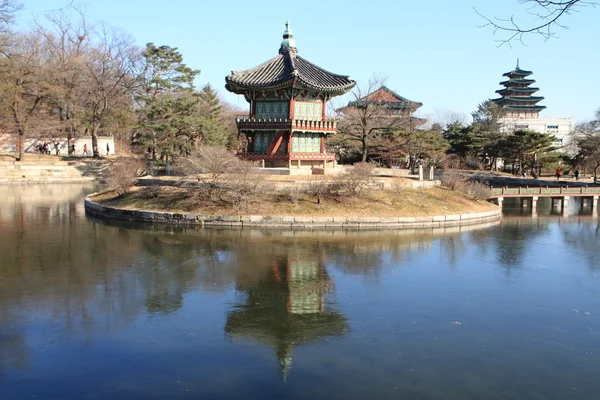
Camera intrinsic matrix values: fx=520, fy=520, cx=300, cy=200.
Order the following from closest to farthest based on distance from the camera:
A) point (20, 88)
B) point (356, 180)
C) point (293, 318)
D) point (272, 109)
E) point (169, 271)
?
1. point (293, 318)
2. point (169, 271)
3. point (356, 180)
4. point (272, 109)
5. point (20, 88)

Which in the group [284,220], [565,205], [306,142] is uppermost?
[306,142]

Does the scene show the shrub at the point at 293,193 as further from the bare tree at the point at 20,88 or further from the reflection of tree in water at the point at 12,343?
the bare tree at the point at 20,88

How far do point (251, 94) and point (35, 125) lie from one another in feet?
87.7

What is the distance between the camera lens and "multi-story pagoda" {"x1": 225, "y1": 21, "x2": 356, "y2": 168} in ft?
123

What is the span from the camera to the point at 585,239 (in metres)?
28.0

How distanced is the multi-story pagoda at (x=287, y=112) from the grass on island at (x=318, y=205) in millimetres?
7175

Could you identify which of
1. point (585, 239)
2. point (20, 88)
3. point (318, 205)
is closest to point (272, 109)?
point (318, 205)

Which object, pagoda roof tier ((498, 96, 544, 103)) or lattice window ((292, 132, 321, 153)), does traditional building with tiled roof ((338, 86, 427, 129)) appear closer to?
lattice window ((292, 132, 321, 153))

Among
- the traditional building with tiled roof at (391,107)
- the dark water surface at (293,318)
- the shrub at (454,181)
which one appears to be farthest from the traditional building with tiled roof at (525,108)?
the dark water surface at (293,318)

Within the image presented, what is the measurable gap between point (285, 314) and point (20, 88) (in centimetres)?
4545

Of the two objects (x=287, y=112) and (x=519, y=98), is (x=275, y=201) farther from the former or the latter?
(x=519, y=98)

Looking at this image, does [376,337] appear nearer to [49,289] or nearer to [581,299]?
[581,299]

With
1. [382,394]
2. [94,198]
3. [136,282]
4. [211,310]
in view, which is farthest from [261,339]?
[94,198]

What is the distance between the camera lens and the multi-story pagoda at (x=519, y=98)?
8562 cm
